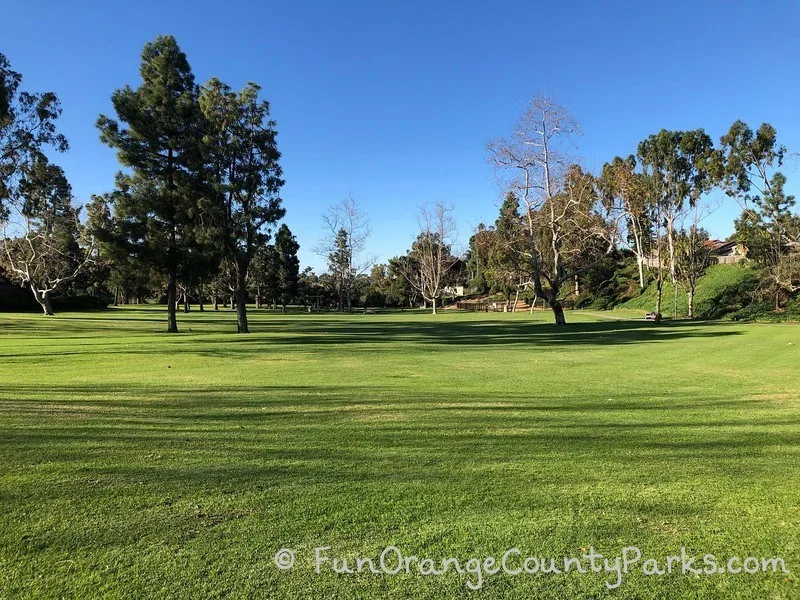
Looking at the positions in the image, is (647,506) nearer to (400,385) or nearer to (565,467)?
(565,467)

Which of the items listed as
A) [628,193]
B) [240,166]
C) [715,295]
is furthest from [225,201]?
[715,295]

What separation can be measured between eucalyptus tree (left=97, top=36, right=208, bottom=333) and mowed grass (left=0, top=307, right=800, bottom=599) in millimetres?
22889

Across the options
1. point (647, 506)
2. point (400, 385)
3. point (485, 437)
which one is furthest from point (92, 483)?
point (400, 385)

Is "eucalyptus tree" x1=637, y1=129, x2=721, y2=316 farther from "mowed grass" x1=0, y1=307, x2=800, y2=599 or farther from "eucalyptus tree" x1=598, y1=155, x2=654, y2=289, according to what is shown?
"mowed grass" x1=0, y1=307, x2=800, y2=599

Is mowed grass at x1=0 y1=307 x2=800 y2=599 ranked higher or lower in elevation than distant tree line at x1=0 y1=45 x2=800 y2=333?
lower

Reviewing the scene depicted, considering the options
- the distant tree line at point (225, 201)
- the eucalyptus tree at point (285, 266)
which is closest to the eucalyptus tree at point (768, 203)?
the distant tree line at point (225, 201)

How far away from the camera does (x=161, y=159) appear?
108 ft

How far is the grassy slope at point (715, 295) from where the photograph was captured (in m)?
47.6

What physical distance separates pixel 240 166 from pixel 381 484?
30818 mm

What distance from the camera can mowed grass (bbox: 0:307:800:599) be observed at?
3.38 m

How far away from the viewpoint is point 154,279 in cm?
3606
